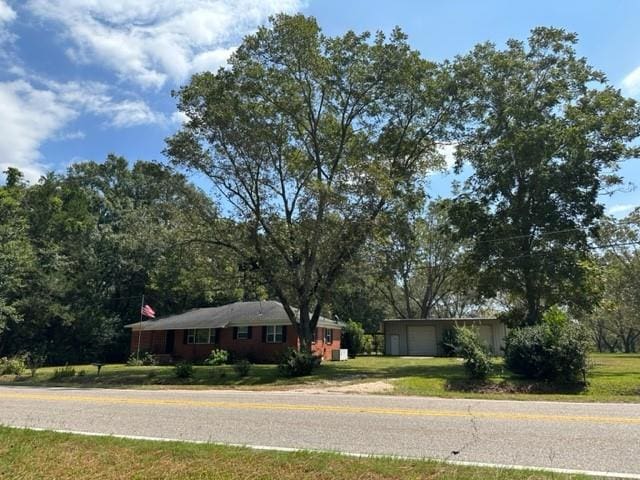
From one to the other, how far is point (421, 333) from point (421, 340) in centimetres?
55

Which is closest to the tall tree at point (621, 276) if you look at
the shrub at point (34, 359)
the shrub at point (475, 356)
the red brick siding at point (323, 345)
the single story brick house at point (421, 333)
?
the single story brick house at point (421, 333)

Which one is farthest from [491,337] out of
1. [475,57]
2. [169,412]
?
[169,412]

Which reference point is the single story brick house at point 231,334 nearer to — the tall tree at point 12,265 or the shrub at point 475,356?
the tall tree at point 12,265

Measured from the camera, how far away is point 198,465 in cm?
621

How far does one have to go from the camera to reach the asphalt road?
721 cm

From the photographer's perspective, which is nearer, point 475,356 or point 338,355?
point 475,356

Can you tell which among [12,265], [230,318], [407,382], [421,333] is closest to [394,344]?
[421,333]

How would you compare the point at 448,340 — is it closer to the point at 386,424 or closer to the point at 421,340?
the point at 421,340

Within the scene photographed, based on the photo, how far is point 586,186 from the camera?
86.9 ft

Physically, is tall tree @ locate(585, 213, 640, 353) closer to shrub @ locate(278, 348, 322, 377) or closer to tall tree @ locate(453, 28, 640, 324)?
tall tree @ locate(453, 28, 640, 324)

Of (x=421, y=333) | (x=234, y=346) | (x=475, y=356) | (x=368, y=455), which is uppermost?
(x=421, y=333)

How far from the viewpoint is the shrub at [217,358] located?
32281mm

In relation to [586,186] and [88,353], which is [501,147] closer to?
[586,186]

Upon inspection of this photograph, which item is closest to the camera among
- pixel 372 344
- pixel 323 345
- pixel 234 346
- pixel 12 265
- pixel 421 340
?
pixel 234 346
